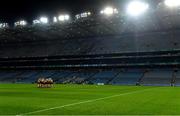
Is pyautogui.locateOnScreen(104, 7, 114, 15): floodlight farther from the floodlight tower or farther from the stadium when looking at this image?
the floodlight tower

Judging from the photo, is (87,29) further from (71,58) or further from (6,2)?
(6,2)

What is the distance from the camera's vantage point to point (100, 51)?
294 ft

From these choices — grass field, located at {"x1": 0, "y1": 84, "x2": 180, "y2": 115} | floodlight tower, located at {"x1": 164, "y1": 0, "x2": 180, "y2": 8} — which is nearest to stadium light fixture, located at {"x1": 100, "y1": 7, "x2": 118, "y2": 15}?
floodlight tower, located at {"x1": 164, "y1": 0, "x2": 180, "y2": 8}

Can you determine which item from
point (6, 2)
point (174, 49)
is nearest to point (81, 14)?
point (6, 2)

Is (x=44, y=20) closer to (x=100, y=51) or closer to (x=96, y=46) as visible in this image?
(x=96, y=46)

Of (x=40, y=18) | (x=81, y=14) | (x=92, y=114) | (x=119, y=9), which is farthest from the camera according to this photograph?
(x=40, y=18)

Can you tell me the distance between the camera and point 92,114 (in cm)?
1636

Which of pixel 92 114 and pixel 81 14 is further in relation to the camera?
pixel 81 14

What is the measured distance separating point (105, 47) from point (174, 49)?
1943 cm

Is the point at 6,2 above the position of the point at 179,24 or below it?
above

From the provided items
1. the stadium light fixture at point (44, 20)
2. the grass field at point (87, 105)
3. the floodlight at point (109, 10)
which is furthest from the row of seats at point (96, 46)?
the grass field at point (87, 105)

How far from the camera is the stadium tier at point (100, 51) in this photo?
7762 cm

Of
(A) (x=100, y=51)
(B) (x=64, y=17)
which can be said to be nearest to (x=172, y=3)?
(A) (x=100, y=51)

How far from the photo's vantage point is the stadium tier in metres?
77.6
